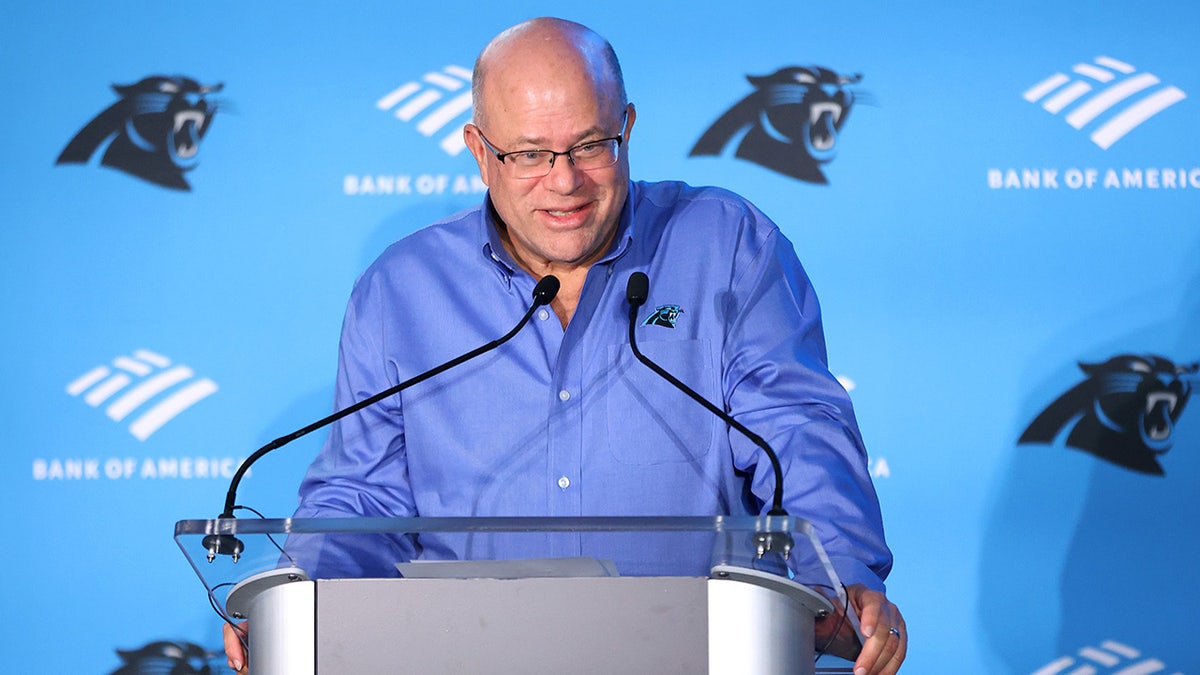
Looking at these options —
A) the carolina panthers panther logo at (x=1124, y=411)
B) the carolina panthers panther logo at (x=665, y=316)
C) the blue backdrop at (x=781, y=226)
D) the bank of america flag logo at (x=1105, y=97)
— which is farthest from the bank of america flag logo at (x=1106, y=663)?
the carolina panthers panther logo at (x=665, y=316)

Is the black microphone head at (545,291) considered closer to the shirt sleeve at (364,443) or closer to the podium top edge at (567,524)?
the shirt sleeve at (364,443)

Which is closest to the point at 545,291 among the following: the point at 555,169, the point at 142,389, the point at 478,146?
the point at 555,169

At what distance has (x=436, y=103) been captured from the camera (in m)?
3.67

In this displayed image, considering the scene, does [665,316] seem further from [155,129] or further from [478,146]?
[155,129]

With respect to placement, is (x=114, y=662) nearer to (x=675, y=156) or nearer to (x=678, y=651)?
(x=675, y=156)

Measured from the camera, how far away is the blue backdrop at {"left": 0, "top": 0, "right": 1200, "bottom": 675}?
3535 mm

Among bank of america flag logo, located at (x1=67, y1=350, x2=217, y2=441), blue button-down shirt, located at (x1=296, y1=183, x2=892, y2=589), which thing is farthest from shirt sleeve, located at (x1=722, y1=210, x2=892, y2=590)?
bank of america flag logo, located at (x1=67, y1=350, x2=217, y2=441)

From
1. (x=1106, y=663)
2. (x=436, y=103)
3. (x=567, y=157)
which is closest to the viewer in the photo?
(x=567, y=157)

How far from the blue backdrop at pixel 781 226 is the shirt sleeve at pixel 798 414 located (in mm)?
937

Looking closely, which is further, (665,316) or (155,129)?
(155,129)

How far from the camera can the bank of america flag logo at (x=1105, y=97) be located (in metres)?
3.58

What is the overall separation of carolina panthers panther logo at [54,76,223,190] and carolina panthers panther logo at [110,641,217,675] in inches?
47.2

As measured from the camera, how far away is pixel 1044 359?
354cm

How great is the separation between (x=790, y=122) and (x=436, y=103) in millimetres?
925
